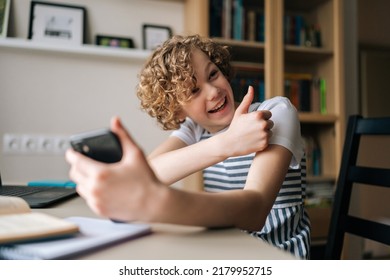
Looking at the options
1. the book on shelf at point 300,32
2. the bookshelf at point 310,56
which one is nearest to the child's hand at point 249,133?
the bookshelf at point 310,56

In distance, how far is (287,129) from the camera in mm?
682

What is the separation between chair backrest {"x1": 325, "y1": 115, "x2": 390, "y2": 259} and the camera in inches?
33.5

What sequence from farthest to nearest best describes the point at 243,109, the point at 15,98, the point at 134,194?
1. the point at 15,98
2. the point at 243,109
3. the point at 134,194

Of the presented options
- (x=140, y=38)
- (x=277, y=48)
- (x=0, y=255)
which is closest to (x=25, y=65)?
(x=140, y=38)

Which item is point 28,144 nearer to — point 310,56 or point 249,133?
→ point 249,133

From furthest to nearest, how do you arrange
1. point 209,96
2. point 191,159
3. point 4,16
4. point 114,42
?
point 114,42, point 4,16, point 209,96, point 191,159

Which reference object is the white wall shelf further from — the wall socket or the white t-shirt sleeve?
the white t-shirt sleeve

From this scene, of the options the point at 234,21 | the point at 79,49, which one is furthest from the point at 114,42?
the point at 234,21

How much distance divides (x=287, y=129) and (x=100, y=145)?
0.40m

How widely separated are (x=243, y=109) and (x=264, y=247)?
32 cm

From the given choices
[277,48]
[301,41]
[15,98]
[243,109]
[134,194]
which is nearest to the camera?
[134,194]

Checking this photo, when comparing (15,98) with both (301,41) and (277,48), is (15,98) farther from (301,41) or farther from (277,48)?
(301,41)
